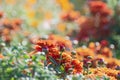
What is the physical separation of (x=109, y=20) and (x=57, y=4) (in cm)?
281

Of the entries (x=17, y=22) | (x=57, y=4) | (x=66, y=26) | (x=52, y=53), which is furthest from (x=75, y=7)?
(x=52, y=53)

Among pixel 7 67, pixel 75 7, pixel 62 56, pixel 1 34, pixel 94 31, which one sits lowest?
pixel 7 67

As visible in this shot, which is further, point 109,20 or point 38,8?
point 38,8

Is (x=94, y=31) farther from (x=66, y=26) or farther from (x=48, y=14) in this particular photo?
(x=48, y=14)

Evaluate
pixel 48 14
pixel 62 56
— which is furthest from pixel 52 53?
pixel 48 14

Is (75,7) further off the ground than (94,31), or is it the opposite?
(75,7)

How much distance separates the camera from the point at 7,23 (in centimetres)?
728

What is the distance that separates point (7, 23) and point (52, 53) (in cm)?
346

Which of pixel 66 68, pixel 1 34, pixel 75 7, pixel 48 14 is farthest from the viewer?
pixel 75 7

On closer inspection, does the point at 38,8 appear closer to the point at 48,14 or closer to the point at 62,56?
the point at 48,14

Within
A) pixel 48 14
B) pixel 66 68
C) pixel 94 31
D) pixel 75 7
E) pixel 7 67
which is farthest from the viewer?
pixel 75 7

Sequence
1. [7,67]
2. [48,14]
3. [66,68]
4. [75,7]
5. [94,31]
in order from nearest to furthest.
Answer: [7,67] < [66,68] < [94,31] < [48,14] < [75,7]

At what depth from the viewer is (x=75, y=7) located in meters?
11.7

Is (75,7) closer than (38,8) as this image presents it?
No
